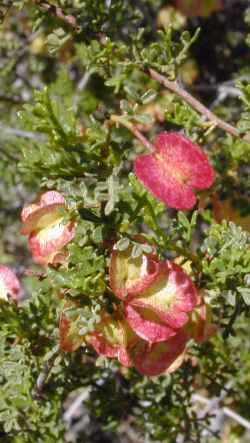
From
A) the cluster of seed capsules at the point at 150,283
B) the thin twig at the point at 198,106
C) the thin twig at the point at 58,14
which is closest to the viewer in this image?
the cluster of seed capsules at the point at 150,283

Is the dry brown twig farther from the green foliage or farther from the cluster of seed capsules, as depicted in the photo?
the cluster of seed capsules

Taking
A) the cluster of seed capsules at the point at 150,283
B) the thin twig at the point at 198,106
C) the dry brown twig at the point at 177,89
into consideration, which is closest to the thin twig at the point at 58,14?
the dry brown twig at the point at 177,89

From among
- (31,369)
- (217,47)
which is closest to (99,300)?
(31,369)

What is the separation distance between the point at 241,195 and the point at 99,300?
69 cm

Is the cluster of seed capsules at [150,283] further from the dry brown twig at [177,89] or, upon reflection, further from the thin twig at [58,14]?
the thin twig at [58,14]

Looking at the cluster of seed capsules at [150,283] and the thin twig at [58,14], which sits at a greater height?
the thin twig at [58,14]

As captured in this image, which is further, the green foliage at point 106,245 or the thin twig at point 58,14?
the thin twig at point 58,14

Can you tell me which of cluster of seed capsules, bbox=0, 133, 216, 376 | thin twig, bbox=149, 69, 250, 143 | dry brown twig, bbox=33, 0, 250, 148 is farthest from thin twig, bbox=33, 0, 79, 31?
cluster of seed capsules, bbox=0, 133, 216, 376

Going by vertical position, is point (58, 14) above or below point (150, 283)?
above

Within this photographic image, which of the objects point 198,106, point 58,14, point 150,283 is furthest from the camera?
point 58,14

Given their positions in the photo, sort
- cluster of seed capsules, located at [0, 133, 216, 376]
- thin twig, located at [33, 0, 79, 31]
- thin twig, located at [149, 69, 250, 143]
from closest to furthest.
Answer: cluster of seed capsules, located at [0, 133, 216, 376], thin twig, located at [149, 69, 250, 143], thin twig, located at [33, 0, 79, 31]

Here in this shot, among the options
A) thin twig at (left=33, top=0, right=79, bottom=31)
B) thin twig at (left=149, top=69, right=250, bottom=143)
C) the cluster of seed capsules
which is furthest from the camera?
thin twig at (left=33, top=0, right=79, bottom=31)

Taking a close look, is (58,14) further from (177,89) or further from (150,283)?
(150,283)

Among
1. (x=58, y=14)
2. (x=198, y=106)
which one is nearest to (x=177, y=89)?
(x=198, y=106)
